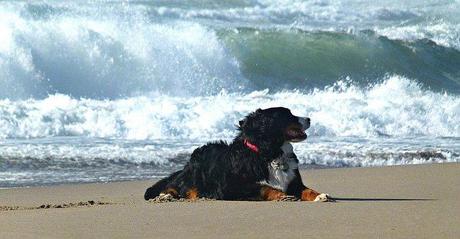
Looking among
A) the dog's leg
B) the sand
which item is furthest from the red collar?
the sand

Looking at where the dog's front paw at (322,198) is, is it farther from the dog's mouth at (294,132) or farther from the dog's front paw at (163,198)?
the dog's front paw at (163,198)

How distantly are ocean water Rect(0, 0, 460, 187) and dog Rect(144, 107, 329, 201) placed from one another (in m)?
2.34

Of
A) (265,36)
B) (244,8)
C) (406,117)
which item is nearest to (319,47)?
(265,36)

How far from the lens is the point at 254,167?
30.1 feet

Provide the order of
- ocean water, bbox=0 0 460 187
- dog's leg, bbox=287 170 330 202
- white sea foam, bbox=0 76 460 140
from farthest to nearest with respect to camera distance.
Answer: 1. white sea foam, bbox=0 76 460 140
2. ocean water, bbox=0 0 460 187
3. dog's leg, bbox=287 170 330 202

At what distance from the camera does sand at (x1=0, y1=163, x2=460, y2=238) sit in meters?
7.07

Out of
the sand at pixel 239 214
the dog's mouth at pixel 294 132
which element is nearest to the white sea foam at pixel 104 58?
the sand at pixel 239 214

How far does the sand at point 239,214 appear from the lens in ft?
23.2

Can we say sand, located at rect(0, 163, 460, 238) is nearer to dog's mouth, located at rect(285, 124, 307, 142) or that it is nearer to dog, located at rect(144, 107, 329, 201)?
dog, located at rect(144, 107, 329, 201)

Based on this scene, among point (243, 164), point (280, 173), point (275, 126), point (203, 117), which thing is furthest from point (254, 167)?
point (203, 117)

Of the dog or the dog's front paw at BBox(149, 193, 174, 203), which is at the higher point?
the dog

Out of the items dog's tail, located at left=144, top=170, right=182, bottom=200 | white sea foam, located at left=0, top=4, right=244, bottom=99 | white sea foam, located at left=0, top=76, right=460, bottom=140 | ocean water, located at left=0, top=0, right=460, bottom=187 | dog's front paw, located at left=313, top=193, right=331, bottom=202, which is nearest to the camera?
dog's front paw, located at left=313, top=193, right=331, bottom=202

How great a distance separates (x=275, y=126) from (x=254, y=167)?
34cm

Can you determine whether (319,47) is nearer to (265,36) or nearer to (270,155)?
(265,36)
